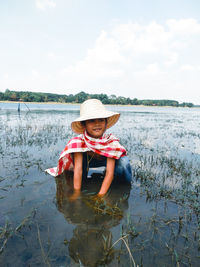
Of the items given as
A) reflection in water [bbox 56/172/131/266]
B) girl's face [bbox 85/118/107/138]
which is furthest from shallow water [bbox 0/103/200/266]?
A: girl's face [bbox 85/118/107/138]

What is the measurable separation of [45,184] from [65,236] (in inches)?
58.1

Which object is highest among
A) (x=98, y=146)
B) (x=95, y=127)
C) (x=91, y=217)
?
(x=95, y=127)

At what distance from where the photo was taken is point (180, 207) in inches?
102

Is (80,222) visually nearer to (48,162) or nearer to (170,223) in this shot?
(170,223)

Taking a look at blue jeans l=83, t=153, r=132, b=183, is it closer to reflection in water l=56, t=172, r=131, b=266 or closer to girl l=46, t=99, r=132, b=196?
girl l=46, t=99, r=132, b=196

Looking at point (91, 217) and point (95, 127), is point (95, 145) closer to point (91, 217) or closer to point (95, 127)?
point (95, 127)

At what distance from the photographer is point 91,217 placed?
88.0 inches

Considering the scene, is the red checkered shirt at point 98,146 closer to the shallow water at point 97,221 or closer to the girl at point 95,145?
the girl at point 95,145

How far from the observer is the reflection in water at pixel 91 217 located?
5.39ft

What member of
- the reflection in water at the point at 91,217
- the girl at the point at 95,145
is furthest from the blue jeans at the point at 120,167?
the reflection in water at the point at 91,217

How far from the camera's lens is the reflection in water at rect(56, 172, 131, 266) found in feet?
5.39

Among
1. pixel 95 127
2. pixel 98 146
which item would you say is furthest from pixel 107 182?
pixel 95 127

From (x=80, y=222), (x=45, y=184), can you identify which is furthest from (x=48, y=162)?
(x=80, y=222)

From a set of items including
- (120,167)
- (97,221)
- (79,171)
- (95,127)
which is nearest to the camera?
(97,221)
